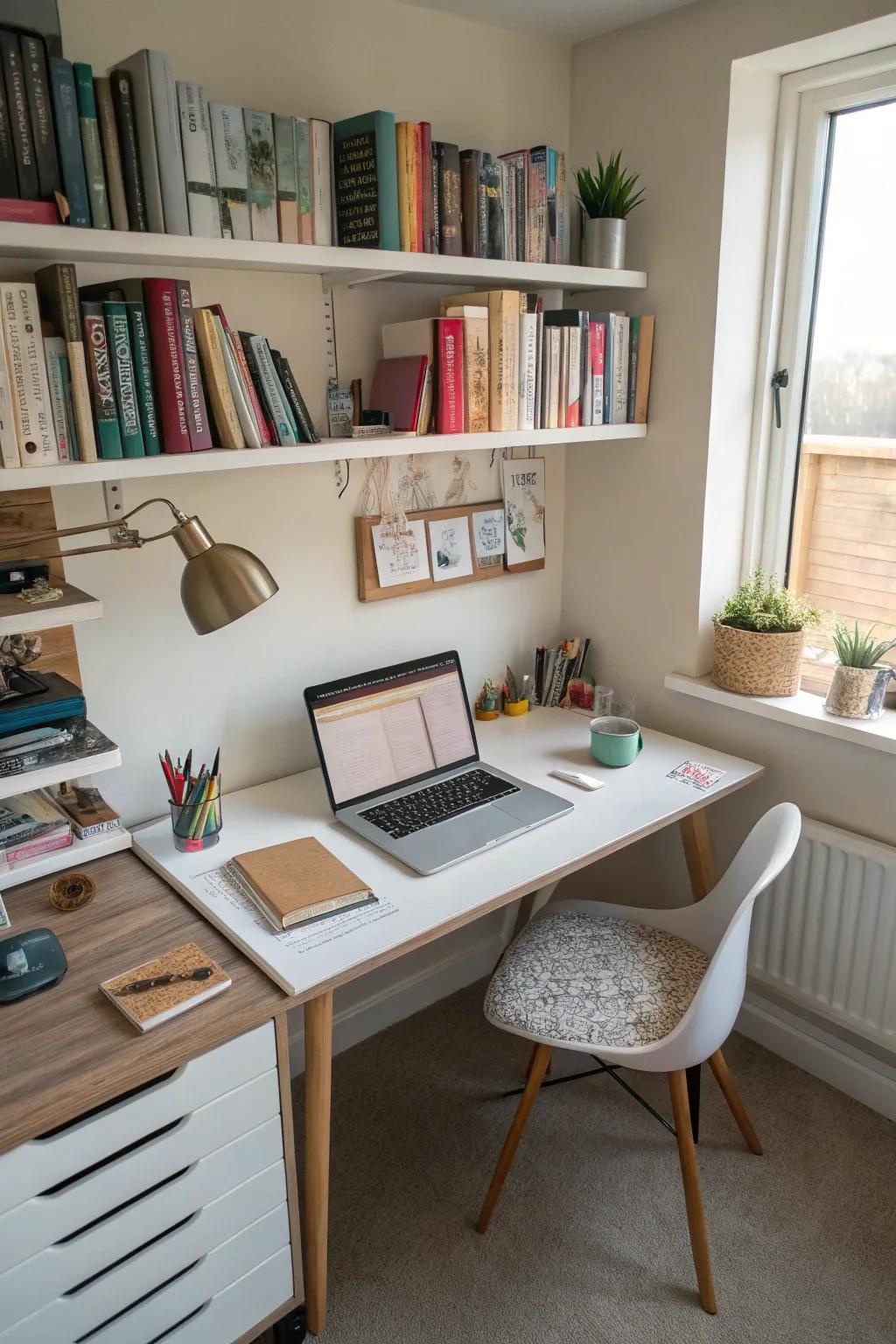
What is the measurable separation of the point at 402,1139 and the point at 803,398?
1.85 meters

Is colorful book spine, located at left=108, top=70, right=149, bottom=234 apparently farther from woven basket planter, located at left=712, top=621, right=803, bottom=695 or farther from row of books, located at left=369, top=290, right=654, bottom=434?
woven basket planter, located at left=712, top=621, right=803, bottom=695

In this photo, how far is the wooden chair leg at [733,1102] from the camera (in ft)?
5.98

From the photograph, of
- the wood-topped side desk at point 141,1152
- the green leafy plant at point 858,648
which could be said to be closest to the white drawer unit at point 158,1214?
the wood-topped side desk at point 141,1152

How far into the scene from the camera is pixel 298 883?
1512 mm

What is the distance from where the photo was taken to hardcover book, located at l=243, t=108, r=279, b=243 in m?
1.47

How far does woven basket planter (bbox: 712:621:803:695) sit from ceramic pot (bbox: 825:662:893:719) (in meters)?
0.11

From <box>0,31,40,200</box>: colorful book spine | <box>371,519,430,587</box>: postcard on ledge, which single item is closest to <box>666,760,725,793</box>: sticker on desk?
<box>371,519,430,587</box>: postcard on ledge

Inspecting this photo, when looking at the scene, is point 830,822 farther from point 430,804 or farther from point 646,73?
point 646,73

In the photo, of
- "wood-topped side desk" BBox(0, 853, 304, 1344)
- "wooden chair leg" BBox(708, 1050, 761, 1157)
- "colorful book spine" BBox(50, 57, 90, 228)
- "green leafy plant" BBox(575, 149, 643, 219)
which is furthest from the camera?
"green leafy plant" BBox(575, 149, 643, 219)

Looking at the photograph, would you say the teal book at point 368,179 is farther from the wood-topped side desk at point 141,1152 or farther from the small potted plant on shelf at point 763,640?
the wood-topped side desk at point 141,1152

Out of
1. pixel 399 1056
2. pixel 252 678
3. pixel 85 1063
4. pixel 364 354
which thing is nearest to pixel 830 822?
pixel 399 1056

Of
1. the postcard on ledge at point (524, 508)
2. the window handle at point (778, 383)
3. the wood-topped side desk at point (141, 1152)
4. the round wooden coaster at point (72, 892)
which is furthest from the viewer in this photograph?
the postcard on ledge at point (524, 508)

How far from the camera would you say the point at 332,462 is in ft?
6.23

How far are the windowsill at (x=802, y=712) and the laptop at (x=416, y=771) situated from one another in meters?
0.52
